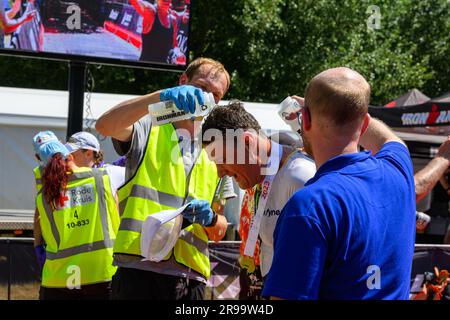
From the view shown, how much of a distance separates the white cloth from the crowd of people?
1 cm

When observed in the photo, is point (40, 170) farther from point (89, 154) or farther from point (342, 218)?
point (342, 218)

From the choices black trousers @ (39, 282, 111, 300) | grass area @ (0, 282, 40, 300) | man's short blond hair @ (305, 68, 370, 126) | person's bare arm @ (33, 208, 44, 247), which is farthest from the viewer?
grass area @ (0, 282, 40, 300)

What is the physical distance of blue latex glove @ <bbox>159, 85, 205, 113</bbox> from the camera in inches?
120

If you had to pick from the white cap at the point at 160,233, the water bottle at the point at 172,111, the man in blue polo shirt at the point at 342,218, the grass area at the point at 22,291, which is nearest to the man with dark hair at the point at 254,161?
the water bottle at the point at 172,111

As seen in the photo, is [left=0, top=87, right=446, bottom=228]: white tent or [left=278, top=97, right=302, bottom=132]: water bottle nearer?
[left=278, top=97, right=302, bottom=132]: water bottle

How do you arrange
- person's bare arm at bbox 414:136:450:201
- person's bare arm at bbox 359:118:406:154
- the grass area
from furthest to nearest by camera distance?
1. the grass area
2. person's bare arm at bbox 414:136:450:201
3. person's bare arm at bbox 359:118:406:154

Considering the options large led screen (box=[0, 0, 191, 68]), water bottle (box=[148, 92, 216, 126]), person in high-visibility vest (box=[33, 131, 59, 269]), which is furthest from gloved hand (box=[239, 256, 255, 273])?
large led screen (box=[0, 0, 191, 68])

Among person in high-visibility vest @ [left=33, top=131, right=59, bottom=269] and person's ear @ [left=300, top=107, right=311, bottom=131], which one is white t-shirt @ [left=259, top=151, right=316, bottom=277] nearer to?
person's ear @ [left=300, top=107, right=311, bottom=131]

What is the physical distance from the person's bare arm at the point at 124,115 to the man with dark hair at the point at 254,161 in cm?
37

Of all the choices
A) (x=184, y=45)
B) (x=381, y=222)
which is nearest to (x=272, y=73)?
(x=184, y=45)

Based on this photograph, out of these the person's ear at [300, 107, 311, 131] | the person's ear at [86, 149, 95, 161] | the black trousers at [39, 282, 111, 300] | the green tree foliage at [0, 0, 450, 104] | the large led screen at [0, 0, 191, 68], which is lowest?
the green tree foliage at [0, 0, 450, 104]

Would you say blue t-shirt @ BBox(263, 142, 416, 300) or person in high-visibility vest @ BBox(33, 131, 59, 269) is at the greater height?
blue t-shirt @ BBox(263, 142, 416, 300)

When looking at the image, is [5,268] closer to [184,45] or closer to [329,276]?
[184,45]

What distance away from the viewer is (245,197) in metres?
3.90
